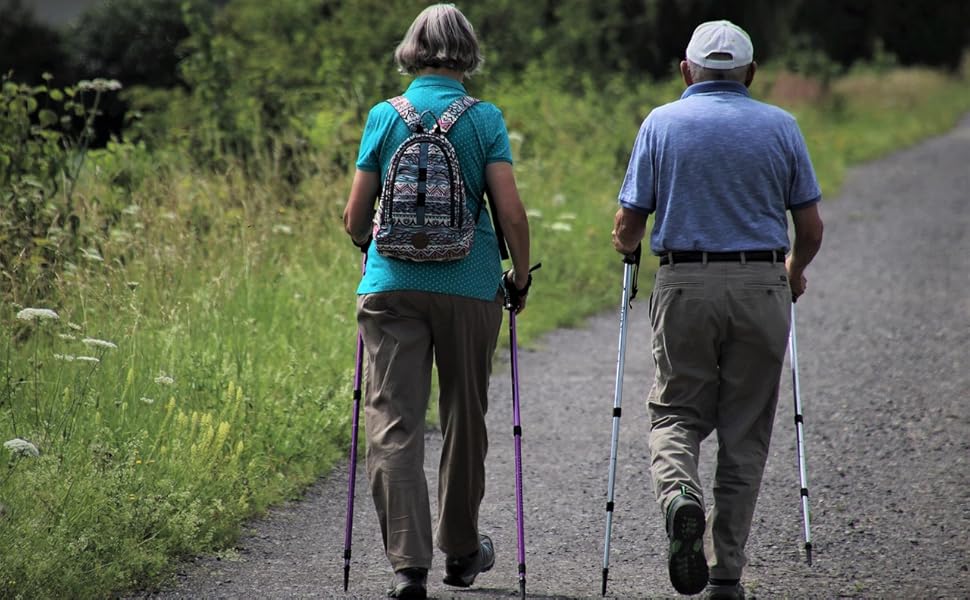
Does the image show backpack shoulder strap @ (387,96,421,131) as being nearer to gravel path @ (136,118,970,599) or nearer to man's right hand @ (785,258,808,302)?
man's right hand @ (785,258,808,302)

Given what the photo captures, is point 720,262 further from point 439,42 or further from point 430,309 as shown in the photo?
point 439,42

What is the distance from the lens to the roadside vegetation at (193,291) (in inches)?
197

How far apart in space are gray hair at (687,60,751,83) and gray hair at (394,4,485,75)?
0.75 meters

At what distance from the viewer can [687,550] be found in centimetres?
423

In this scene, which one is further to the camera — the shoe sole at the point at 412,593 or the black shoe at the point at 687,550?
the shoe sole at the point at 412,593

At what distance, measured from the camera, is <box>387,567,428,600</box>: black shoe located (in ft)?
14.9

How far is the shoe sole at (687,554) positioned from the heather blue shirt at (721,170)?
88 cm

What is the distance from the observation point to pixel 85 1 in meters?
20.0

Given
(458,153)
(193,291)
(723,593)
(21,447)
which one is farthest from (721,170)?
(193,291)

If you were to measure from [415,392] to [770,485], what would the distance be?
7.94 ft

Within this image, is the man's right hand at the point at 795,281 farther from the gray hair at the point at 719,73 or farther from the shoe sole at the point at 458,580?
the shoe sole at the point at 458,580

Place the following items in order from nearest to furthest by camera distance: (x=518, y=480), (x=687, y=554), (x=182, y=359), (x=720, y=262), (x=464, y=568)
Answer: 1. (x=687, y=554)
2. (x=720, y=262)
3. (x=518, y=480)
4. (x=464, y=568)
5. (x=182, y=359)

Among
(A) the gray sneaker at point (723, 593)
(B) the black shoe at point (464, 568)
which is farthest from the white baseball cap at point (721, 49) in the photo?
(B) the black shoe at point (464, 568)

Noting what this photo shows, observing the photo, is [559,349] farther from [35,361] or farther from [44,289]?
[35,361]
